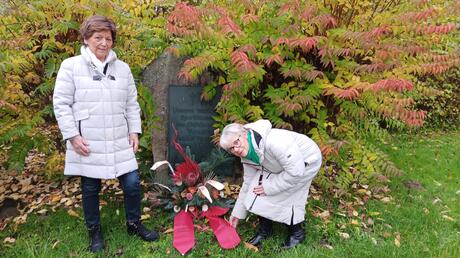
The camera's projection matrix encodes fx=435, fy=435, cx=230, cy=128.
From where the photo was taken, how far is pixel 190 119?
4.37 metres

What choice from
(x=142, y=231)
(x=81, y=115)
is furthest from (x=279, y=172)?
(x=81, y=115)

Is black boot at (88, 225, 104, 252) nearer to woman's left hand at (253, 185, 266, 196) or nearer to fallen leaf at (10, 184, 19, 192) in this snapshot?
woman's left hand at (253, 185, 266, 196)

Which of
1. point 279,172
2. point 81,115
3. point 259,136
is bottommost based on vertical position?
point 279,172

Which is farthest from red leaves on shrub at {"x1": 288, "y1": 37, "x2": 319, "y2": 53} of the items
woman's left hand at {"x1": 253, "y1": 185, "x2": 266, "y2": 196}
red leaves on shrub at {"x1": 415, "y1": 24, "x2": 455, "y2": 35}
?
woman's left hand at {"x1": 253, "y1": 185, "x2": 266, "y2": 196}

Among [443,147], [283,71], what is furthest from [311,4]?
[443,147]

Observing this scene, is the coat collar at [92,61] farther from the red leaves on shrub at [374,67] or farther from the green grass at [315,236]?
the red leaves on shrub at [374,67]

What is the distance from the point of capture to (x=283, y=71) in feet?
12.8

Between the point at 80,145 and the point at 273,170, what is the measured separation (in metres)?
1.46

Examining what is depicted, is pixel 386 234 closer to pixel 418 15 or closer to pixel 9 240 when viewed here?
pixel 418 15

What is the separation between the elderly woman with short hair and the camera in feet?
10.2

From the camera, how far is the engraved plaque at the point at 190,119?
4324 mm

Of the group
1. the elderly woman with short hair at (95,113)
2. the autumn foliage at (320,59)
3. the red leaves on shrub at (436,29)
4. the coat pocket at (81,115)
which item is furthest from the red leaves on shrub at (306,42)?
the coat pocket at (81,115)

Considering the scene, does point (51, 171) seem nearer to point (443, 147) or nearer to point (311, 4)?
point (311, 4)

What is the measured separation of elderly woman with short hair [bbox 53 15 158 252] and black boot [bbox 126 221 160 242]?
362 mm
